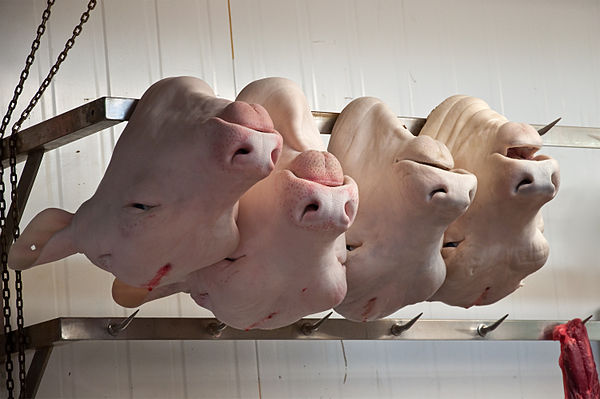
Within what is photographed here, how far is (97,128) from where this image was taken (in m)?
1.82

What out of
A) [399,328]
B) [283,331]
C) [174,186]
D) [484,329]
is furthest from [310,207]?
[484,329]

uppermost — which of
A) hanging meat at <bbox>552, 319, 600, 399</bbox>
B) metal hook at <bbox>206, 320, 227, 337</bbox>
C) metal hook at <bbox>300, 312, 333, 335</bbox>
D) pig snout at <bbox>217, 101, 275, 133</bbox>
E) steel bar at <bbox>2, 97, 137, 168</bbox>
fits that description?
steel bar at <bbox>2, 97, 137, 168</bbox>

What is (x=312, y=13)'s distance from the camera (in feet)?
9.50

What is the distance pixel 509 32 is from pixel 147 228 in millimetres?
1838

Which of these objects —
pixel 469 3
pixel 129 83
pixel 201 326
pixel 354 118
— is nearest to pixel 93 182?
pixel 129 83

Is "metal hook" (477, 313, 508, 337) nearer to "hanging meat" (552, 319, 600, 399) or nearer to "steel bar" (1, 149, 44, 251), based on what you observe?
"hanging meat" (552, 319, 600, 399)

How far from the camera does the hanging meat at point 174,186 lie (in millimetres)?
1595

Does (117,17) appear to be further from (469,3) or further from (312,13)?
(469,3)

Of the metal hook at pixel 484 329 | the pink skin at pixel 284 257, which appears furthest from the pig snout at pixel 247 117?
the metal hook at pixel 484 329

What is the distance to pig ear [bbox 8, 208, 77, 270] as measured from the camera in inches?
70.0

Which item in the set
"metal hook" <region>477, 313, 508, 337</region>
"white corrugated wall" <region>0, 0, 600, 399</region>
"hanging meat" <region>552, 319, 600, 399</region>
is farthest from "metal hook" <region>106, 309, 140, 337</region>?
"hanging meat" <region>552, 319, 600, 399</region>

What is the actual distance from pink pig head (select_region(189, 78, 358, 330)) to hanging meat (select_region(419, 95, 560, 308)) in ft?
1.03

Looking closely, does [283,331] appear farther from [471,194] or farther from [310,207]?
[310,207]

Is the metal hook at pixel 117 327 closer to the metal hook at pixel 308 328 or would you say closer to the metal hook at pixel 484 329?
the metal hook at pixel 308 328
